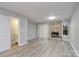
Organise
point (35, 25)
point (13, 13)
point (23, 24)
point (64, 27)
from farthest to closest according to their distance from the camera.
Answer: point (35, 25)
point (64, 27)
point (23, 24)
point (13, 13)

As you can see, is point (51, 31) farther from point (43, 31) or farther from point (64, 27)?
point (64, 27)

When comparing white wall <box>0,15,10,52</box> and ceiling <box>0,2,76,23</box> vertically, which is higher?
ceiling <box>0,2,76,23</box>

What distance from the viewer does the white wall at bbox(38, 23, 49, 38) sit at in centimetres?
1277

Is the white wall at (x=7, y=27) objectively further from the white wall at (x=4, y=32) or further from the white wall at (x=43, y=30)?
the white wall at (x=43, y=30)

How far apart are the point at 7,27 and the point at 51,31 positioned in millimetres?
7849

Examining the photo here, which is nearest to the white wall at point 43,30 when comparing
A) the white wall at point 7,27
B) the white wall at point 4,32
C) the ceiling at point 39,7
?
the white wall at point 7,27

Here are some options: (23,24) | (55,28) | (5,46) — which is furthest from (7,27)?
(55,28)

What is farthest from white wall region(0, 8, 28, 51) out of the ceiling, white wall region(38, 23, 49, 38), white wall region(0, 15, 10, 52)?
white wall region(38, 23, 49, 38)

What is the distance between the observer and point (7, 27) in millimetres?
5703

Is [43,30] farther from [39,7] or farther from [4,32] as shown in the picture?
[39,7]

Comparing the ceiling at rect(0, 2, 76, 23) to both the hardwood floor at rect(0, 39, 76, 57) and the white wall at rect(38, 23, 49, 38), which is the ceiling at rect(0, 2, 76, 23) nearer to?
the hardwood floor at rect(0, 39, 76, 57)

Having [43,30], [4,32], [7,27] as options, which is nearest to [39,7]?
[7,27]

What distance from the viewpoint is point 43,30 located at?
1293cm


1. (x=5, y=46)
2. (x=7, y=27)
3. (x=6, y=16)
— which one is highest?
(x=6, y=16)
